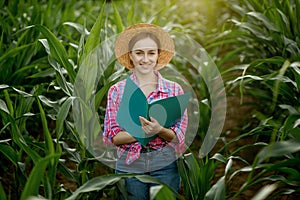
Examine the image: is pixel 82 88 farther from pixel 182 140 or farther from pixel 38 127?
pixel 38 127

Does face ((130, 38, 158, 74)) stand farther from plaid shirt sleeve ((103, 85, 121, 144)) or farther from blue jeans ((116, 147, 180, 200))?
blue jeans ((116, 147, 180, 200))

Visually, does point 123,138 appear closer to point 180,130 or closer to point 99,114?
point 180,130

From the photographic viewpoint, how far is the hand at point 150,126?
51.4 inches

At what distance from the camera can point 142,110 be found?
51.8 inches

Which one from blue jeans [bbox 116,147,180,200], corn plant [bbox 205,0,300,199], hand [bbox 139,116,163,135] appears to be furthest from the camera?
corn plant [bbox 205,0,300,199]

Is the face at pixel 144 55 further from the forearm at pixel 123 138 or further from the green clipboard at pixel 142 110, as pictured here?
the forearm at pixel 123 138

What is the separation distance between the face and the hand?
14 cm

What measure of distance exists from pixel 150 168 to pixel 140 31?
376 mm

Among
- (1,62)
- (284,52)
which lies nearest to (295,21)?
(284,52)

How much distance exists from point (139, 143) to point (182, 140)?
12cm

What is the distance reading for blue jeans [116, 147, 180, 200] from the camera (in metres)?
1.43

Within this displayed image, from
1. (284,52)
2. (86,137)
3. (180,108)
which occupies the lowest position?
(86,137)

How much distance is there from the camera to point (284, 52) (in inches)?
78.1

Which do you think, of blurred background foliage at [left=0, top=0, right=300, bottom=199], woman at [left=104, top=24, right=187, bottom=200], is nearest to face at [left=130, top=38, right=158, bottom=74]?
woman at [left=104, top=24, right=187, bottom=200]
